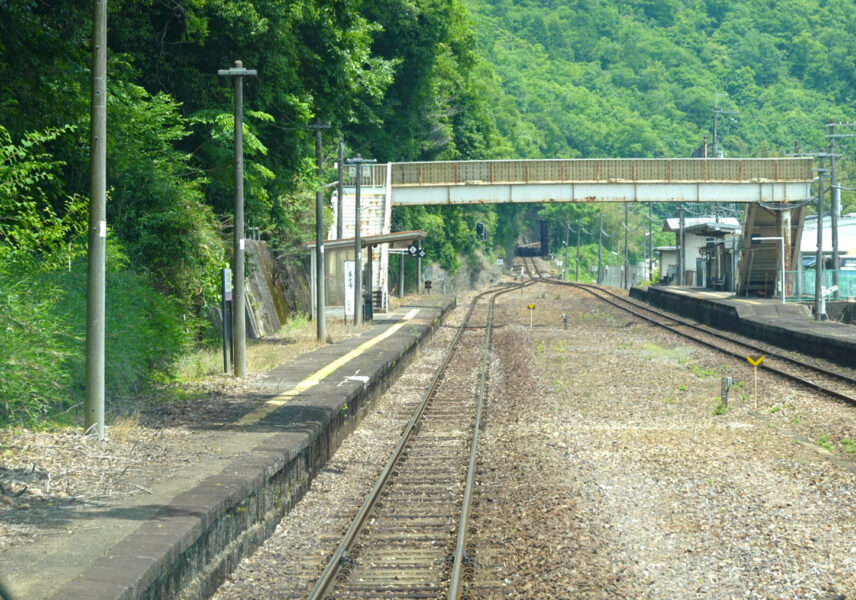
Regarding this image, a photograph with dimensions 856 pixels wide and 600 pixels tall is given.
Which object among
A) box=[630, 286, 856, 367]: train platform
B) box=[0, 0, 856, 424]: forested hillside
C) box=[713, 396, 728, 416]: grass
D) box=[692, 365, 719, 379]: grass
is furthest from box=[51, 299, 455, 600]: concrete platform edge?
box=[630, 286, 856, 367]: train platform

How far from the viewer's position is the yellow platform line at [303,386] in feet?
49.5

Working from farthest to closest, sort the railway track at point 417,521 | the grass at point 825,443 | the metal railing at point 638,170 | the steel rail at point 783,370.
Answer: the metal railing at point 638,170
the steel rail at point 783,370
the grass at point 825,443
the railway track at point 417,521

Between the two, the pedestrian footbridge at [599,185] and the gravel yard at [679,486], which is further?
the pedestrian footbridge at [599,185]

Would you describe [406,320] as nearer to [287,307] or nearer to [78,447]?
[287,307]

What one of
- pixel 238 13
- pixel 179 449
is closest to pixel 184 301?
pixel 238 13

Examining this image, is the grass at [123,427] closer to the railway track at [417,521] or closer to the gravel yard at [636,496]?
the gravel yard at [636,496]

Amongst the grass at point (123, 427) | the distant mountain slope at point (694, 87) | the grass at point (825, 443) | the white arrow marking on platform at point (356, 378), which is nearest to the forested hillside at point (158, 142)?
the grass at point (123, 427)

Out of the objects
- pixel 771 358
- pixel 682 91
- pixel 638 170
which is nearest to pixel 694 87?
pixel 682 91

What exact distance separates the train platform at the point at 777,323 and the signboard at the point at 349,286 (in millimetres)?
14156

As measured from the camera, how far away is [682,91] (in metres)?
183

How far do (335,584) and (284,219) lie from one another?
69.1 ft

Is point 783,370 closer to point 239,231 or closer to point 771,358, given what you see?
point 771,358

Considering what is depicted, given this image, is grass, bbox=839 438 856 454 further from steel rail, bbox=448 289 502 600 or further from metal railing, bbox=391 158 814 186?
metal railing, bbox=391 158 814 186

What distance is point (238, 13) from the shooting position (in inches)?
923
